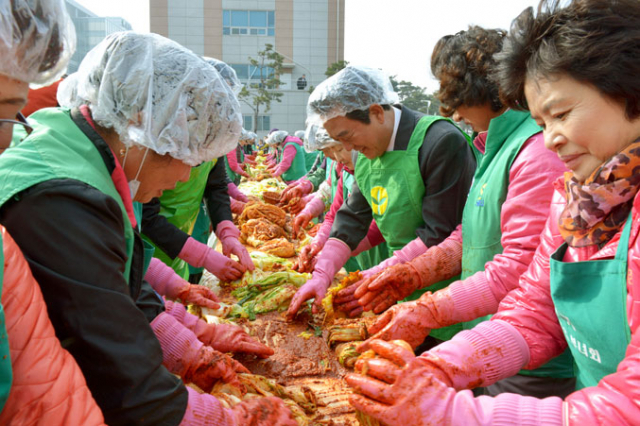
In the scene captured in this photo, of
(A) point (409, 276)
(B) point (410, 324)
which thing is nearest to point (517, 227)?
(B) point (410, 324)

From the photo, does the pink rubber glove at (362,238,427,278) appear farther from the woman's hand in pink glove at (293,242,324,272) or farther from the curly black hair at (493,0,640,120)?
the curly black hair at (493,0,640,120)

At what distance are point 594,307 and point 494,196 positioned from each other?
856 millimetres

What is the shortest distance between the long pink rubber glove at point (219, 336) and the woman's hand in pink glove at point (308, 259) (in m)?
1.41

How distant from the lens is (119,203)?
1388 millimetres

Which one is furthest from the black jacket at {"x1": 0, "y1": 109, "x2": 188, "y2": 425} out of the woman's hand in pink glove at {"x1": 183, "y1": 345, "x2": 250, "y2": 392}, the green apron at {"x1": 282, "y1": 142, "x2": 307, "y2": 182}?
the green apron at {"x1": 282, "y1": 142, "x2": 307, "y2": 182}

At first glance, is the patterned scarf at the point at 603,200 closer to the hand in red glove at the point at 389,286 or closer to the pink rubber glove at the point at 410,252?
the hand in red glove at the point at 389,286

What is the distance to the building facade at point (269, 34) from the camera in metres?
34.8

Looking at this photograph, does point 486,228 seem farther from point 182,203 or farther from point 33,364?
point 182,203

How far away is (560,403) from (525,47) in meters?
1.07

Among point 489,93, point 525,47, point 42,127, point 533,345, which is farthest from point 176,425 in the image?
point 489,93

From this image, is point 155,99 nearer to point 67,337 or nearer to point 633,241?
point 67,337

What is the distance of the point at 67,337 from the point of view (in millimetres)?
1106

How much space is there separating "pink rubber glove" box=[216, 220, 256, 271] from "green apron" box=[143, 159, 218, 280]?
0.30m

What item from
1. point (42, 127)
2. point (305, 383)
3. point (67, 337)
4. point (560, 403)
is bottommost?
point (305, 383)
